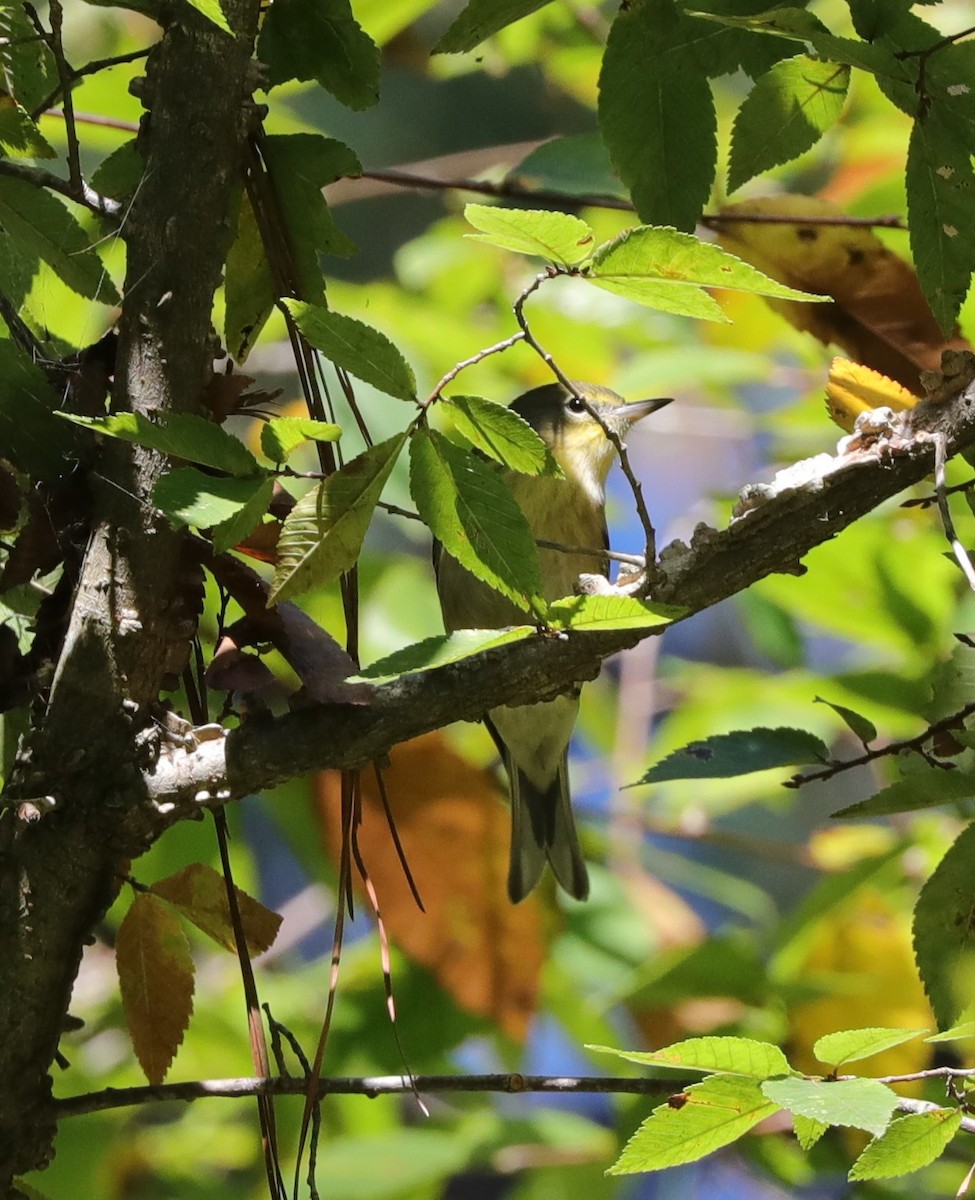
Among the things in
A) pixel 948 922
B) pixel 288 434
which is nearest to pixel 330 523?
pixel 288 434

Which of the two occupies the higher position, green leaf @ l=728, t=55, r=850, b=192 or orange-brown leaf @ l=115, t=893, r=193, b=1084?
green leaf @ l=728, t=55, r=850, b=192

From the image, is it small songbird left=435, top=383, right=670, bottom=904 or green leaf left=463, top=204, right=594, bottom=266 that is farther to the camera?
small songbird left=435, top=383, right=670, bottom=904

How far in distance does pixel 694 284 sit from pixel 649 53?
408 mm

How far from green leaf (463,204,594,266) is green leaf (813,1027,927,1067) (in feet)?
1.76

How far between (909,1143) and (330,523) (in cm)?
56

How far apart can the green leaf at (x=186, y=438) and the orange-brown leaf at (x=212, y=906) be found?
430mm

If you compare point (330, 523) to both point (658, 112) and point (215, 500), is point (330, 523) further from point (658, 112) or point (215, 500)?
point (658, 112)

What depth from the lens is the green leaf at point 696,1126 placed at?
36.6 inches

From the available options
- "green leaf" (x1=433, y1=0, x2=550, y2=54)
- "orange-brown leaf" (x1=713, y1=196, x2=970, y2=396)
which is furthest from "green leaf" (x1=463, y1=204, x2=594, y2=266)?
"orange-brown leaf" (x1=713, y1=196, x2=970, y2=396)

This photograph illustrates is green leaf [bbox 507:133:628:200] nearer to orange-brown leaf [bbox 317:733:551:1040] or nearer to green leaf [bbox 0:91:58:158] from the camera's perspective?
green leaf [bbox 0:91:58:158]

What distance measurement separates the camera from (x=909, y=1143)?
35.6 inches

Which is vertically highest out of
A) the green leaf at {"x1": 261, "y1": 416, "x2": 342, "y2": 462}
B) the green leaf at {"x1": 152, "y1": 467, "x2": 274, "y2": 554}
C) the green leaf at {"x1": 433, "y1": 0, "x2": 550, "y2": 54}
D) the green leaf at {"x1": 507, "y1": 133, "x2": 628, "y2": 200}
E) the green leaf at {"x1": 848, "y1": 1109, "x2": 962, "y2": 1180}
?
the green leaf at {"x1": 507, "y1": 133, "x2": 628, "y2": 200}

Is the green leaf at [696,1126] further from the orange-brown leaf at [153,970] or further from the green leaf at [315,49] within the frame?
the green leaf at [315,49]

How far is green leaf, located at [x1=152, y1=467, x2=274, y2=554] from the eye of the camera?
33.5 inches
